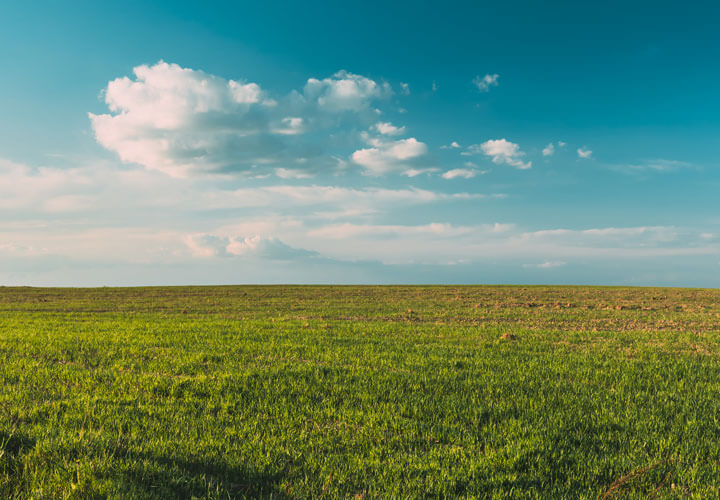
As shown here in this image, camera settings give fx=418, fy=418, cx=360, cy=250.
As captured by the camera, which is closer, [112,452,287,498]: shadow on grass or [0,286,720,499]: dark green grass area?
[112,452,287,498]: shadow on grass

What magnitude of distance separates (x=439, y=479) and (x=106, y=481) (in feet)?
12.7

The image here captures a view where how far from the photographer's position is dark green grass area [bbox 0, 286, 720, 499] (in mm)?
5125

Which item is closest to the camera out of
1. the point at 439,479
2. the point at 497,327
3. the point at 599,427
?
the point at 439,479

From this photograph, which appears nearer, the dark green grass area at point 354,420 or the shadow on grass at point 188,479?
the shadow on grass at point 188,479

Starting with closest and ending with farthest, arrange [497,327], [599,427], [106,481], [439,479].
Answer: [106,481] → [439,479] → [599,427] → [497,327]

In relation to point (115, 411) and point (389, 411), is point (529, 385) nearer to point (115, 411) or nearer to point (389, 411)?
point (389, 411)

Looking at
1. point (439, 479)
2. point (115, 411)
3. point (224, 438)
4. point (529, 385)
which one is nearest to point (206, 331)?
point (115, 411)

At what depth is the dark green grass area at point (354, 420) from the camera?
202 inches

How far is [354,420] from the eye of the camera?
23.5 ft

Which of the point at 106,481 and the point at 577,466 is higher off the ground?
the point at 106,481

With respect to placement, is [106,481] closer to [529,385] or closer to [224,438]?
[224,438]

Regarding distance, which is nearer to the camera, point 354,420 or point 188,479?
point 188,479

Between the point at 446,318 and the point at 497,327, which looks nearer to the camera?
the point at 497,327

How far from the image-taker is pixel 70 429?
6438 millimetres
